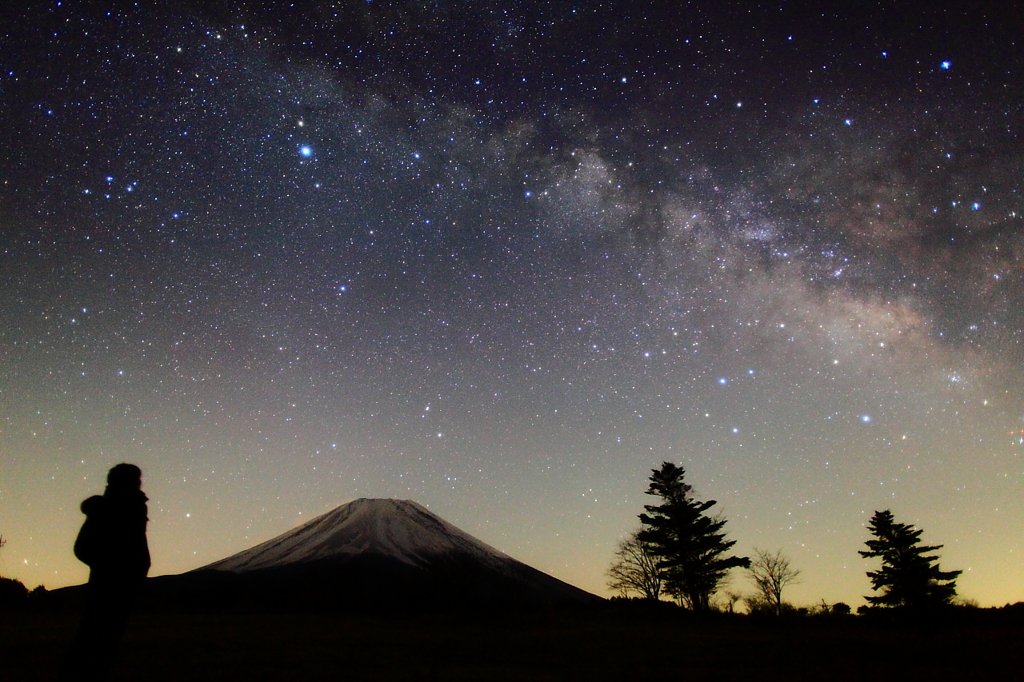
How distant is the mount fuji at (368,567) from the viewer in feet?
139

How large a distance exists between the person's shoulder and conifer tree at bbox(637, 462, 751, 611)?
3495 centimetres

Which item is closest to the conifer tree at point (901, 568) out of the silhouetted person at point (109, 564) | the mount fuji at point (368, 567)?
the mount fuji at point (368, 567)

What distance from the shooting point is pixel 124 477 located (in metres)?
4.50

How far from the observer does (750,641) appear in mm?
17531

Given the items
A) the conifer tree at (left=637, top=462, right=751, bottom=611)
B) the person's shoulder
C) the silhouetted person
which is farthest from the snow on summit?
the person's shoulder

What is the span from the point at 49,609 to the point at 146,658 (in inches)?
619

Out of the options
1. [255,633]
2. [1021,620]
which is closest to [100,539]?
[255,633]

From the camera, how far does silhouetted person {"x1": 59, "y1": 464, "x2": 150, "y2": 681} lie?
3.94m

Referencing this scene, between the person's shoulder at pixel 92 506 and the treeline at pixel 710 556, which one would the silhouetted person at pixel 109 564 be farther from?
the treeline at pixel 710 556

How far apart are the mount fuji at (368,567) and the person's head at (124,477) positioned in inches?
1357

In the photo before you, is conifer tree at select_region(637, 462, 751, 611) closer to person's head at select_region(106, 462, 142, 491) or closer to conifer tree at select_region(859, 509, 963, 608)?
conifer tree at select_region(859, 509, 963, 608)

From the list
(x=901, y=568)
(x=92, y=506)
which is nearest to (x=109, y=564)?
(x=92, y=506)

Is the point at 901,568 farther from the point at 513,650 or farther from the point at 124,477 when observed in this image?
the point at 124,477

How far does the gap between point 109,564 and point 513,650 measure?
14300 mm
